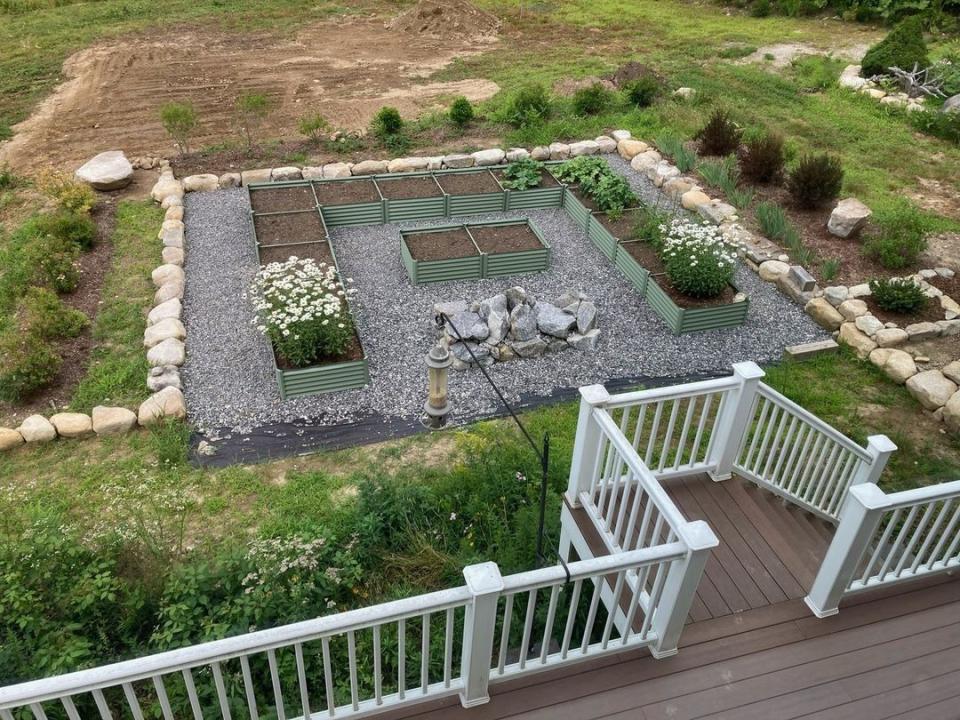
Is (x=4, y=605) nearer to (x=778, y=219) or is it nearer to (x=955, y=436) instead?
(x=955, y=436)

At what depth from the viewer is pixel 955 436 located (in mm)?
6699

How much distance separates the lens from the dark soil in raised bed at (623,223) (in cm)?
941

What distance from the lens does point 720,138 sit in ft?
37.5

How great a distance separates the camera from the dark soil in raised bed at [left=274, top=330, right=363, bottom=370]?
711 centimetres

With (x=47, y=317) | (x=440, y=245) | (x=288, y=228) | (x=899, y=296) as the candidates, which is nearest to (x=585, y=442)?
(x=440, y=245)

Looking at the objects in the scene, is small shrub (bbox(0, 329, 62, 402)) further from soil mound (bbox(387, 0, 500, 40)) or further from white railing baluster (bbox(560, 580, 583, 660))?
soil mound (bbox(387, 0, 500, 40))

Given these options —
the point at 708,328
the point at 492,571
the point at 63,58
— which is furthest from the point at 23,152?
the point at 492,571

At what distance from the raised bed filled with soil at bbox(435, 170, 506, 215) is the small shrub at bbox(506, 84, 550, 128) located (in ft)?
7.36

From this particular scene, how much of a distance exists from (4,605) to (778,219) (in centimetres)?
933

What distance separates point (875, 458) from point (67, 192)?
33.1 ft

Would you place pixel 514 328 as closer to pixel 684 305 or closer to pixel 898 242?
pixel 684 305

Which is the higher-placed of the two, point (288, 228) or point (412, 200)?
point (412, 200)

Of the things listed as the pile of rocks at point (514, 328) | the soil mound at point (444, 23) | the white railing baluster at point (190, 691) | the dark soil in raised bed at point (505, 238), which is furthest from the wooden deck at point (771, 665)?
the soil mound at point (444, 23)

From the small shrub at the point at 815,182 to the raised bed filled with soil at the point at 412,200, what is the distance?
5.02 meters
